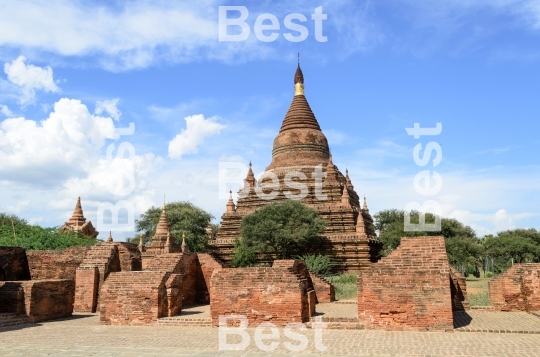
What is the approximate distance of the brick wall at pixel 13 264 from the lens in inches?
591

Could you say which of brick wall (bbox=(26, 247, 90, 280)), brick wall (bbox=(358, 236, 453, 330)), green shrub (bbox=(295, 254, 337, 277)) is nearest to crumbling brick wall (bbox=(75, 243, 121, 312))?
brick wall (bbox=(26, 247, 90, 280))

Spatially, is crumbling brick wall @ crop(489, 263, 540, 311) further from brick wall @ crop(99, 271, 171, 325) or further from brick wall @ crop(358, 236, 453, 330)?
brick wall @ crop(99, 271, 171, 325)

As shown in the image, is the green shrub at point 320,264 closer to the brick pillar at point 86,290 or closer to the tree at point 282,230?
the tree at point 282,230

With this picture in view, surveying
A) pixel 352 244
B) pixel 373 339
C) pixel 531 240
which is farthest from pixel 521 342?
pixel 531 240

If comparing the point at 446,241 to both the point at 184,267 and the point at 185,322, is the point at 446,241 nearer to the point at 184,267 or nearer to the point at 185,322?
the point at 184,267

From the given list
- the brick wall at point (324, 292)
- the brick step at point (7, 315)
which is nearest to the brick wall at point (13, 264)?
the brick step at point (7, 315)

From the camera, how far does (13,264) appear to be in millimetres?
15305

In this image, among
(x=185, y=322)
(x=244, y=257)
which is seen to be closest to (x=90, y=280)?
(x=185, y=322)

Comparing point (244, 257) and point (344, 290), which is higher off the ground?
point (244, 257)

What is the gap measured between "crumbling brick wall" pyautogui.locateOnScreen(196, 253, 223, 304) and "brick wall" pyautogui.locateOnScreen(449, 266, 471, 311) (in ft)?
23.7

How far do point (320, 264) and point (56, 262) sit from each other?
13.4 metres

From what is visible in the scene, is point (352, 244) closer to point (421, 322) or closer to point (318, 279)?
point (318, 279)

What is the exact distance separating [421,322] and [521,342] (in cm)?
189

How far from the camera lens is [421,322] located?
9.44 metres
